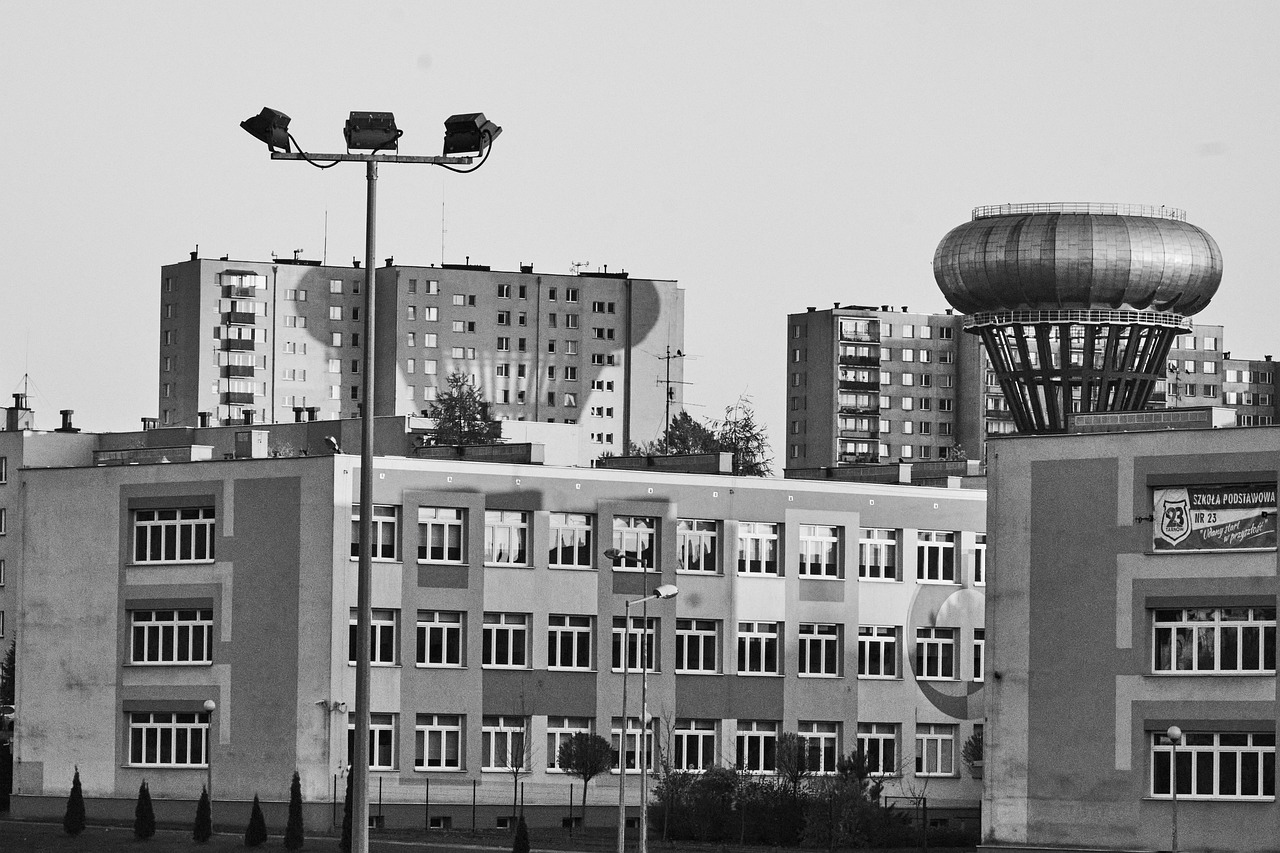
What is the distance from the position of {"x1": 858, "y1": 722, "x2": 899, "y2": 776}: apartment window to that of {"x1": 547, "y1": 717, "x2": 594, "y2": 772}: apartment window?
952 centimetres

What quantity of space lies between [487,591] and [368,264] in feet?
132

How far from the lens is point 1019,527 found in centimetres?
5959

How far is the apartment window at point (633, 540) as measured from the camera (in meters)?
74.8

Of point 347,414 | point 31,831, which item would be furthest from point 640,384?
point 31,831

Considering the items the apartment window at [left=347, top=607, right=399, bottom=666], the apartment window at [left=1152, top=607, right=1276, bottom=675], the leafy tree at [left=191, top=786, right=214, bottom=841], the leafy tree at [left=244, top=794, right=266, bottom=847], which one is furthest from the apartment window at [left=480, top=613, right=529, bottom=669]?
the apartment window at [left=1152, top=607, right=1276, bottom=675]

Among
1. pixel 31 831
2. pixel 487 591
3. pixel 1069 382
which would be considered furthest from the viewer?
pixel 1069 382

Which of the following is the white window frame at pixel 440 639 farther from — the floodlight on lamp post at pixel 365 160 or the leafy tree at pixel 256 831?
the floodlight on lamp post at pixel 365 160

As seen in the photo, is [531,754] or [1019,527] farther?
[531,754]

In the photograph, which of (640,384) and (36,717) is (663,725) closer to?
(36,717)

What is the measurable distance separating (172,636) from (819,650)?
20.7 m

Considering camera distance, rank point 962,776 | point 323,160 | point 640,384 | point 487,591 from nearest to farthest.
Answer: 1. point 323,160
2. point 487,591
3. point 962,776
4. point 640,384

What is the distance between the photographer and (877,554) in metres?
78.3

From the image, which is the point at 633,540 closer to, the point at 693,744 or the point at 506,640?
the point at 506,640

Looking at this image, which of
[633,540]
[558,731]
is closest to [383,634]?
[558,731]
